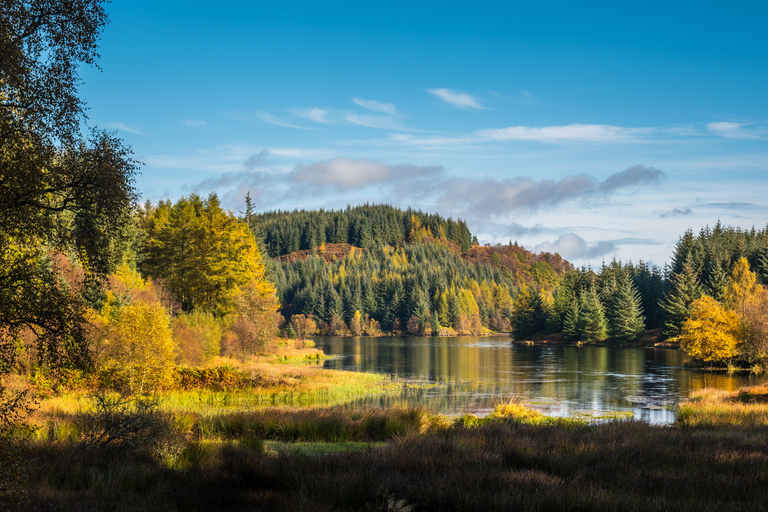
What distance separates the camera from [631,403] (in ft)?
105

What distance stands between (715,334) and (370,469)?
51525mm

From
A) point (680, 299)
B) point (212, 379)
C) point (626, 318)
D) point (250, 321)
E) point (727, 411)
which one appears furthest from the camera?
point (626, 318)

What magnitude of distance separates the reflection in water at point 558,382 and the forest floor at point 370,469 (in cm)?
1311

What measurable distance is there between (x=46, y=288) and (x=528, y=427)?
13.8m

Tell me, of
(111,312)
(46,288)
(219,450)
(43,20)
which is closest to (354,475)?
(219,450)

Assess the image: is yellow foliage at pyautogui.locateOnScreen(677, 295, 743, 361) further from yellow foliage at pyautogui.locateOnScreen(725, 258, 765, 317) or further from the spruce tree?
the spruce tree

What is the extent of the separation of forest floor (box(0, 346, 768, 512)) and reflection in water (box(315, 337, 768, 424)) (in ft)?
43.0

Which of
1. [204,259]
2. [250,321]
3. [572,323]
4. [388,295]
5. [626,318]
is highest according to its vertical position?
[204,259]

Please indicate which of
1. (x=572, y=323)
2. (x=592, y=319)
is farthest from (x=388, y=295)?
(x=592, y=319)

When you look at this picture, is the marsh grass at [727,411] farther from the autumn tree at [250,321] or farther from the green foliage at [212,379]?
the autumn tree at [250,321]

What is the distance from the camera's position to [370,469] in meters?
9.93

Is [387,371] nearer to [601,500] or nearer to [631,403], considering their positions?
[631,403]

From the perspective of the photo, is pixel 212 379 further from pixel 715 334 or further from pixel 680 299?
pixel 680 299

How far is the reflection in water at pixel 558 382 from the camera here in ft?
101
